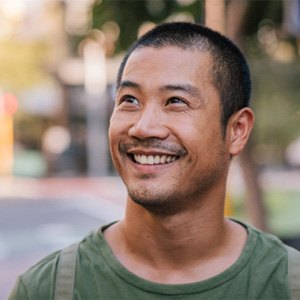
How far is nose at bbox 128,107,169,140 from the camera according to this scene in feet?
6.49

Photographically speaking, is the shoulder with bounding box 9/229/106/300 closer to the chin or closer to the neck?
the neck

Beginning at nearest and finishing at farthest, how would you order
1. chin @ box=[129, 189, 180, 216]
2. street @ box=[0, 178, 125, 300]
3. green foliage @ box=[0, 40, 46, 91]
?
chin @ box=[129, 189, 180, 216], street @ box=[0, 178, 125, 300], green foliage @ box=[0, 40, 46, 91]

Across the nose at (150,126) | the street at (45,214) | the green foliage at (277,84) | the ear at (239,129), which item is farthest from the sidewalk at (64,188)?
the nose at (150,126)

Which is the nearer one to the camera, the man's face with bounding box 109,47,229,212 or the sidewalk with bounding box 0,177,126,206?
the man's face with bounding box 109,47,229,212

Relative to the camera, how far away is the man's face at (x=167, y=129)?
1.99 m

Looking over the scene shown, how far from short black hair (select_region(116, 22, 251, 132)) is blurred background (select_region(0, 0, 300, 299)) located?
3.46 metres

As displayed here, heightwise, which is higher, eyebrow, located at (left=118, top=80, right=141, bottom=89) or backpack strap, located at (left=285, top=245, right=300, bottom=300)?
eyebrow, located at (left=118, top=80, right=141, bottom=89)

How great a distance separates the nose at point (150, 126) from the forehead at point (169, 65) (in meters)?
0.09

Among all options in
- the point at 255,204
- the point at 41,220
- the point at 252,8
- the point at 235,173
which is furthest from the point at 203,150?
the point at 235,173

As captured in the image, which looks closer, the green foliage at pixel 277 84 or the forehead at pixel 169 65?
the forehead at pixel 169 65

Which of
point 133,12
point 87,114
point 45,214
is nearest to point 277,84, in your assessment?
point 133,12

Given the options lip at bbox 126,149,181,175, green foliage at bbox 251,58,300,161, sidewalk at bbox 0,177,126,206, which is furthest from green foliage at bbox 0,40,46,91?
lip at bbox 126,149,181,175

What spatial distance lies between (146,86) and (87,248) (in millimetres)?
494

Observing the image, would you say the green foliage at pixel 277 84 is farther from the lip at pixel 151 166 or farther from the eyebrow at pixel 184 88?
the lip at pixel 151 166
